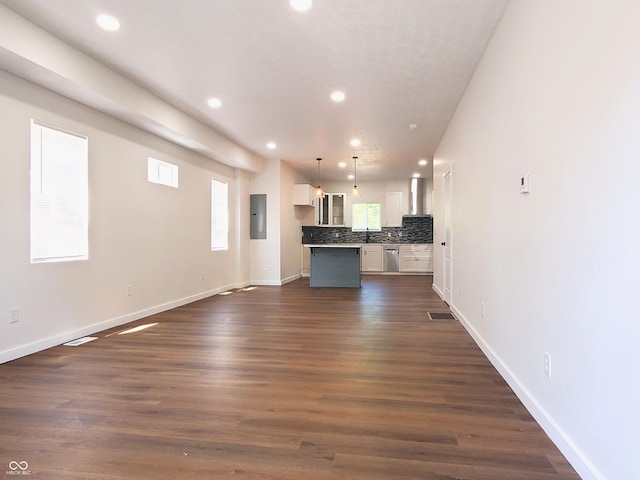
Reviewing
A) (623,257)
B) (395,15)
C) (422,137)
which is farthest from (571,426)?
(422,137)

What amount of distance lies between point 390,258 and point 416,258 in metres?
0.73

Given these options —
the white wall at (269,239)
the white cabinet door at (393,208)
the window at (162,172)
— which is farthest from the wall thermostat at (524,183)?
the white cabinet door at (393,208)

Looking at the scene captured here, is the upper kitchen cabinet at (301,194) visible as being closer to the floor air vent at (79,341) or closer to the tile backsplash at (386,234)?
the tile backsplash at (386,234)

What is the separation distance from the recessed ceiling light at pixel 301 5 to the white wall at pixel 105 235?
2.56 m

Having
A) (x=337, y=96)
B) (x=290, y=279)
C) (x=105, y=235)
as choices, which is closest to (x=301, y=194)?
(x=290, y=279)

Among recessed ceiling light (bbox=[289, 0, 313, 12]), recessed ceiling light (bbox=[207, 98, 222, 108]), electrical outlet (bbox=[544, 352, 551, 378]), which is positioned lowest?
electrical outlet (bbox=[544, 352, 551, 378])

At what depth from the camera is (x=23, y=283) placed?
329 cm

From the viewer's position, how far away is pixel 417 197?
34.1 ft

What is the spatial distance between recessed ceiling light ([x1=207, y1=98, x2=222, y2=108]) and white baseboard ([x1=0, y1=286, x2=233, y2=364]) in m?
2.89

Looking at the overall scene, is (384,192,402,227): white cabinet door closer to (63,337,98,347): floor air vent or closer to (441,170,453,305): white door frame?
(441,170,453,305): white door frame

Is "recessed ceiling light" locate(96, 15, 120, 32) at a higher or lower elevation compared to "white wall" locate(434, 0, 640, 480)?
higher

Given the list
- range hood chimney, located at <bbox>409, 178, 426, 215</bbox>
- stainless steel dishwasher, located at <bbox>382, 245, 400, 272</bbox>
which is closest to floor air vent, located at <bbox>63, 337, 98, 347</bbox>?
stainless steel dishwasher, located at <bbox>382, 245, 400, 272</bbox>

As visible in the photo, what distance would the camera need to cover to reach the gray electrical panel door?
809 cm

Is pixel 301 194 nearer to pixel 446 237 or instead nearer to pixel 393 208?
pixel 393 208
